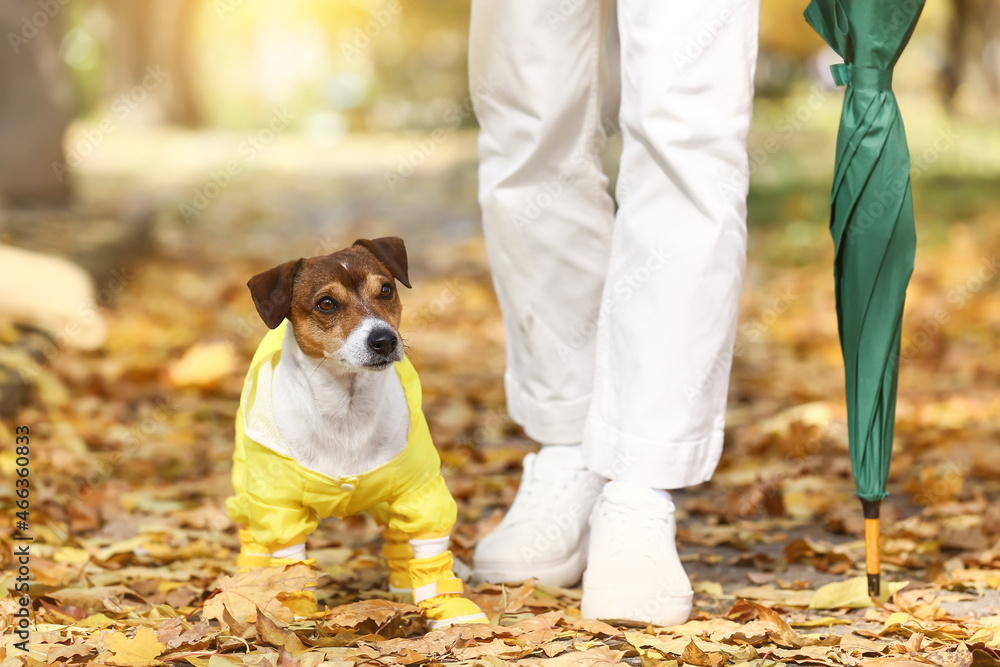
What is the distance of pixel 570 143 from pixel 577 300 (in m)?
0.42

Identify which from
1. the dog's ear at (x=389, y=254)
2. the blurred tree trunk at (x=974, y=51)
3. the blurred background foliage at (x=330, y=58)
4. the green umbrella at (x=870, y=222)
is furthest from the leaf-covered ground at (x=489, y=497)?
the blurred tree trunk at (x=974, y=51)

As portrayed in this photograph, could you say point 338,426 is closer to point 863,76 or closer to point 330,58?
point 863,76

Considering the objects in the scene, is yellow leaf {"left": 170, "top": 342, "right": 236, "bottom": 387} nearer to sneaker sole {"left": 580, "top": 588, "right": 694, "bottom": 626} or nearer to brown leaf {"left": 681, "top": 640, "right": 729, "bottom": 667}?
sneaker sole {"left": 580, "top": 588, "right": 694, "bottom": 626}

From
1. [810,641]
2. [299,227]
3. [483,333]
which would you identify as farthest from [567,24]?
[299,227]

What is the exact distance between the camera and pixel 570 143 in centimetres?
266

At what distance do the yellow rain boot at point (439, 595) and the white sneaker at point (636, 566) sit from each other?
0.94 feet

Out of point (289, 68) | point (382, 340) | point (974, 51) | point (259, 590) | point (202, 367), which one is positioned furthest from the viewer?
point (289, 68)

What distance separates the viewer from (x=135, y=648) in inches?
78.9

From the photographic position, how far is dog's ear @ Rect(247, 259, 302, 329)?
2141mm

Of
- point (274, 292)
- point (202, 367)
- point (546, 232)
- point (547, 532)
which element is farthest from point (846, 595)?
point (202, 367)

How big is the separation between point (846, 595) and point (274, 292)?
60.3 inches

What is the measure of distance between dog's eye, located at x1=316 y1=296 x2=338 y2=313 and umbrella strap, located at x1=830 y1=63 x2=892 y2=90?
1281mm

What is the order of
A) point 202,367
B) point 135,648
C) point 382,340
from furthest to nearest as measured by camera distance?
point 202,367 → point 382,340 → point 135,648

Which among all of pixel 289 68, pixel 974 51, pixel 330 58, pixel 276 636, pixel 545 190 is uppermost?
pixel 330 58
